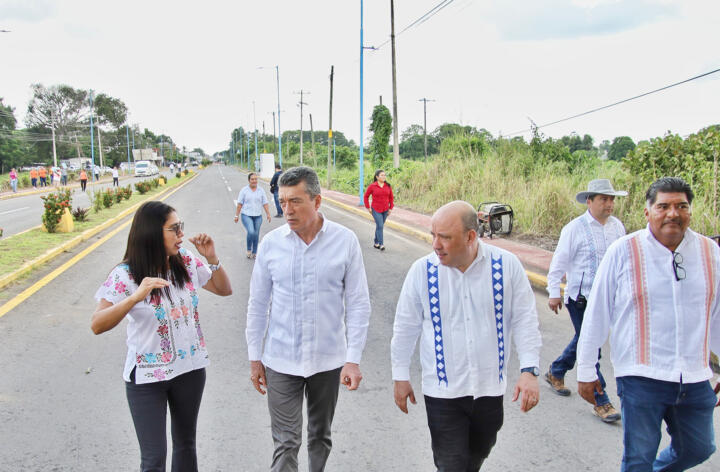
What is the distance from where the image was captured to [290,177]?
8.64 feet

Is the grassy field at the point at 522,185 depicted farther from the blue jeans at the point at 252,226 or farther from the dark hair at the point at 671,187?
the dark hair at the point at 671,187

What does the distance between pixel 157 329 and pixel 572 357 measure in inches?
125

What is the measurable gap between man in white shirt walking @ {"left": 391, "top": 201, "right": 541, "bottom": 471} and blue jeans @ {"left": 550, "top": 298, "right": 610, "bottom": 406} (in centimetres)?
173

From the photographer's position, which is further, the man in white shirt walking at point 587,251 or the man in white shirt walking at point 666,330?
the man in white shirt walking at point 587,251

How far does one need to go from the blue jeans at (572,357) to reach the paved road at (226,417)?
164 millimetres

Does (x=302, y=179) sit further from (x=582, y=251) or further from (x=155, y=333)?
(x=582, y=251)

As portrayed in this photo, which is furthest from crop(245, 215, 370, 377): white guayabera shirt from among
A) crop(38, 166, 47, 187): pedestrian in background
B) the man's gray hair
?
crop(38, 166, 47, 187): pedestrian in background

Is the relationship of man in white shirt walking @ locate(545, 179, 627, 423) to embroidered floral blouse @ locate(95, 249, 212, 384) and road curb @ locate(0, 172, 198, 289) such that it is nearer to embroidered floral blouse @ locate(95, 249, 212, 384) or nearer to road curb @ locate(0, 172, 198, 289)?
embroidered floral blouse @ locate(95, 249, 212, 384)

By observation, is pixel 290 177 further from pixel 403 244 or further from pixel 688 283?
pixel 403 244

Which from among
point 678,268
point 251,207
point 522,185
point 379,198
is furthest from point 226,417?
point 522,185

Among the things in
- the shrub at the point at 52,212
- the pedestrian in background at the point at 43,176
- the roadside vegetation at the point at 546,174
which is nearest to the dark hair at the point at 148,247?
the roadside vegetation at the point at 546,174

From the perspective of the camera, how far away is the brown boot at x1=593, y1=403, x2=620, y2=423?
151 inches

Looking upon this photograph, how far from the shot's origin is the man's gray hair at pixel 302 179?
2.63m

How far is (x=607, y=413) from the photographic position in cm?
387
